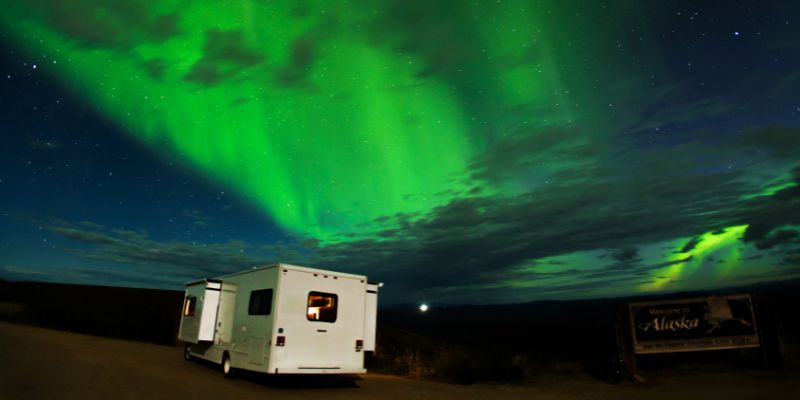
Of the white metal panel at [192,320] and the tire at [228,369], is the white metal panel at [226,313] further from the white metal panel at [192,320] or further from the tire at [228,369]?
the white metal panel at [192,320]

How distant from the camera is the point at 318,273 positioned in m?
11.5

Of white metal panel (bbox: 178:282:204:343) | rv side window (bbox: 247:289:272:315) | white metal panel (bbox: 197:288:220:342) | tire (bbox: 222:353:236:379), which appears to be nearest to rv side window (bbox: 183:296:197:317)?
white metal panel (bbox: 178:282:204:343)

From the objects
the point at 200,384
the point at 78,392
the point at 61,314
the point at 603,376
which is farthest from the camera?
the point at 61,314

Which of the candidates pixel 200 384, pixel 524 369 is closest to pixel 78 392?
pixel 200 384

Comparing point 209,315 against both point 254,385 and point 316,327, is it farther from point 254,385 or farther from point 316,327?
point 316,327

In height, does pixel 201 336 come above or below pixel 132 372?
above

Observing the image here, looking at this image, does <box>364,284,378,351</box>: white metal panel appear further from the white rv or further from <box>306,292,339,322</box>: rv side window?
<box>306,292,339,322</box>: rv side window

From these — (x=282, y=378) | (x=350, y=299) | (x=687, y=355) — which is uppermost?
(x=350, y=299)

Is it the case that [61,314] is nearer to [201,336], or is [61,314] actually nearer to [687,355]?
[201,336]

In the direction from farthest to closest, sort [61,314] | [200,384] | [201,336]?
[61,314] < [201,336] < [200,384]

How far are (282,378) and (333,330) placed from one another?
2.50 meters

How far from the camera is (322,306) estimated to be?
37.7ft

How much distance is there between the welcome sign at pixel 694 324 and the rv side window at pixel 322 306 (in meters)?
8.11

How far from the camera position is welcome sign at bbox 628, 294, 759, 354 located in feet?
37.6
